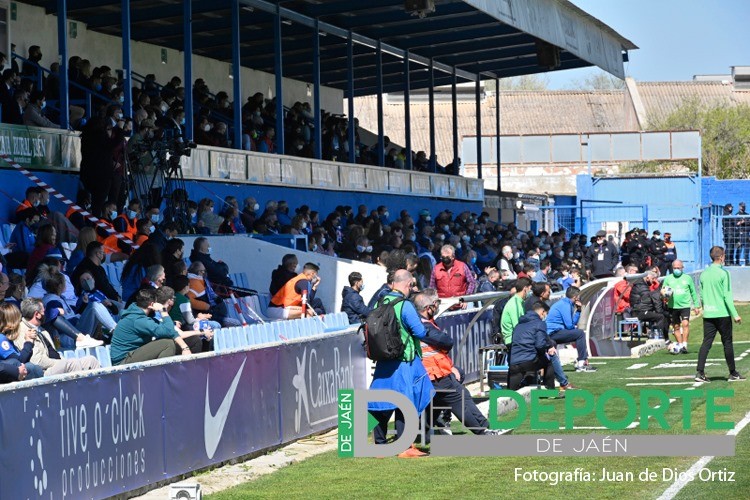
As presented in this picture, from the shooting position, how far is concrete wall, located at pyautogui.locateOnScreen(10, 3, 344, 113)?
88.8 feet

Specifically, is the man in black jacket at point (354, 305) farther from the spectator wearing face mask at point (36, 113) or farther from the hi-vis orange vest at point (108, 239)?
the spectator wearing face mask at point (36, 113)

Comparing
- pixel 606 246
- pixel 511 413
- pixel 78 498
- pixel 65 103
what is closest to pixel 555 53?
pixel 606 246

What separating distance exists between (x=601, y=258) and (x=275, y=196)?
32.0ft

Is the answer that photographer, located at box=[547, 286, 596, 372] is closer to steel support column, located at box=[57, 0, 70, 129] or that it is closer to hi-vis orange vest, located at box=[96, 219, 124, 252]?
hi-vis orange vest, located at box=[96, 219, 124, 252]

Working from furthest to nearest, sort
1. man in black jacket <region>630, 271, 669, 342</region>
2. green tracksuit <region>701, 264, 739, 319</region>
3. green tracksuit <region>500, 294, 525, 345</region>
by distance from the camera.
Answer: man in black jacket <region>630, 271, 669, 342</region>, green tracksuit <region>701, 264, 739, 319</region>, green tracksuit <region>500, 294, 525, 345</region>

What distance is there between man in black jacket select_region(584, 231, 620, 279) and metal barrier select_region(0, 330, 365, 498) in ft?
64.2

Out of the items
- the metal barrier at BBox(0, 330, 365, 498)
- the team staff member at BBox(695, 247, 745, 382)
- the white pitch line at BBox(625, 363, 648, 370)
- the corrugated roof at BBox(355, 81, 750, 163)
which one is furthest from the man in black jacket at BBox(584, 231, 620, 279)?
the corrugated roof at BBox(355, 81, 750, 163)

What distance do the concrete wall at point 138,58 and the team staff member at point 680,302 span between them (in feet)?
33.6

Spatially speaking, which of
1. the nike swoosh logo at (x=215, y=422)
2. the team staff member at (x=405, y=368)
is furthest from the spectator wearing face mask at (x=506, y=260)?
the team staff member at (x=405, y=368)

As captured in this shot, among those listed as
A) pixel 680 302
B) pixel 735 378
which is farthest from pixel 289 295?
pixel 680 302

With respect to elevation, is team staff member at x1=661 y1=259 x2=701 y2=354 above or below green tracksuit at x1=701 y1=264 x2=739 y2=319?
below

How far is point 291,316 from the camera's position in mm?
19922

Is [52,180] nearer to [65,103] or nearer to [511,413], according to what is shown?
[65,103]

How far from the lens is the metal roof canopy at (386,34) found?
101 feet
